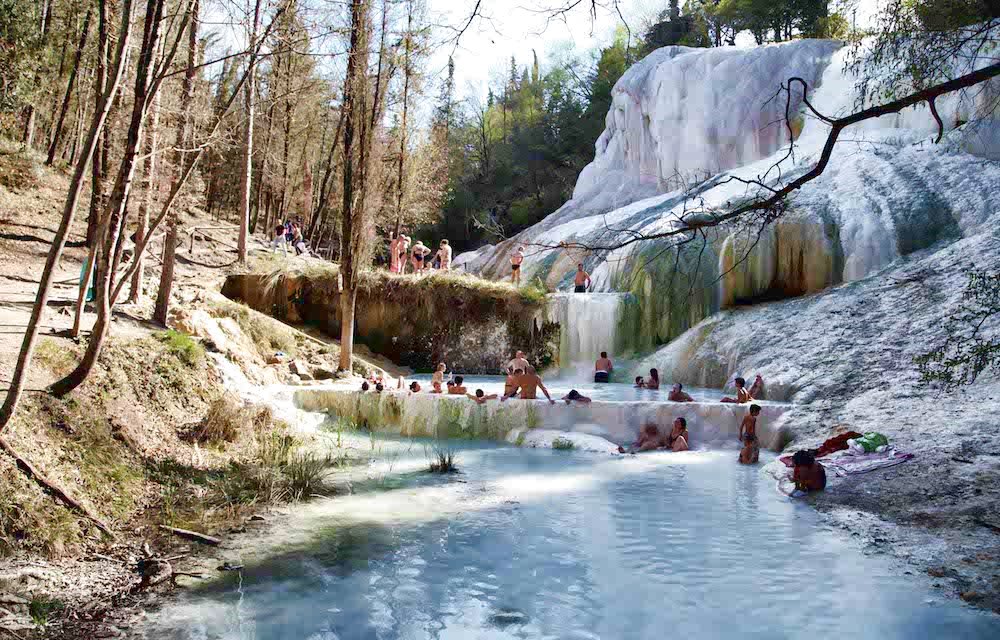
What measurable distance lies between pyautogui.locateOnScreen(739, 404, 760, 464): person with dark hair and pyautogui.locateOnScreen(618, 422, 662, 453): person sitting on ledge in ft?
3.54

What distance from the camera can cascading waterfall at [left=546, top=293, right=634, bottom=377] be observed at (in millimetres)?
16328

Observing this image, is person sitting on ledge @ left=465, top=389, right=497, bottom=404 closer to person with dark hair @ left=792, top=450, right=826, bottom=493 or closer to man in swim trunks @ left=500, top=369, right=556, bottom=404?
man in swim trunks @ left=500, top=369, right=556, bottom=404

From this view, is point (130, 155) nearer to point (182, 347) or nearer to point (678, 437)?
point (182, 347)

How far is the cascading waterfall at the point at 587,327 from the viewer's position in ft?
53.6

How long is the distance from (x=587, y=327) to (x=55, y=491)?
12.8 meters

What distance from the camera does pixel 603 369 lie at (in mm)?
14820

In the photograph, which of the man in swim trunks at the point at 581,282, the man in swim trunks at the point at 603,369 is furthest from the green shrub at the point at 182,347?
the man in swim trunks at the point at 581,282

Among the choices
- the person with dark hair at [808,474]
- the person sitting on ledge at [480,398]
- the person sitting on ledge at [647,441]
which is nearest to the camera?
the person with dark hair at [808,474]

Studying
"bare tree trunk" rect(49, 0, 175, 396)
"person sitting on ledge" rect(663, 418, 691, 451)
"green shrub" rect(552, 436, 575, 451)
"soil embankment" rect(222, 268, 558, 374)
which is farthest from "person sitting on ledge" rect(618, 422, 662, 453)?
"soil embankment" rect(222, 268, 558, 374)

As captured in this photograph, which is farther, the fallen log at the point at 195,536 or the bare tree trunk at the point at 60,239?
the fallen log at the point at 195,536

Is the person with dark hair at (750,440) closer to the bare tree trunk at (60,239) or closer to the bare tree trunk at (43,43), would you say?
the bare tree trunk at (60,239)

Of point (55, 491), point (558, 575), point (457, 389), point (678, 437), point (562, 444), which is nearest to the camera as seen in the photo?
point (55, 491)

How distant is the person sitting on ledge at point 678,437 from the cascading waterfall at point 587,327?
646 cm

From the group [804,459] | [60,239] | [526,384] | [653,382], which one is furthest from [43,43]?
[804,459]
